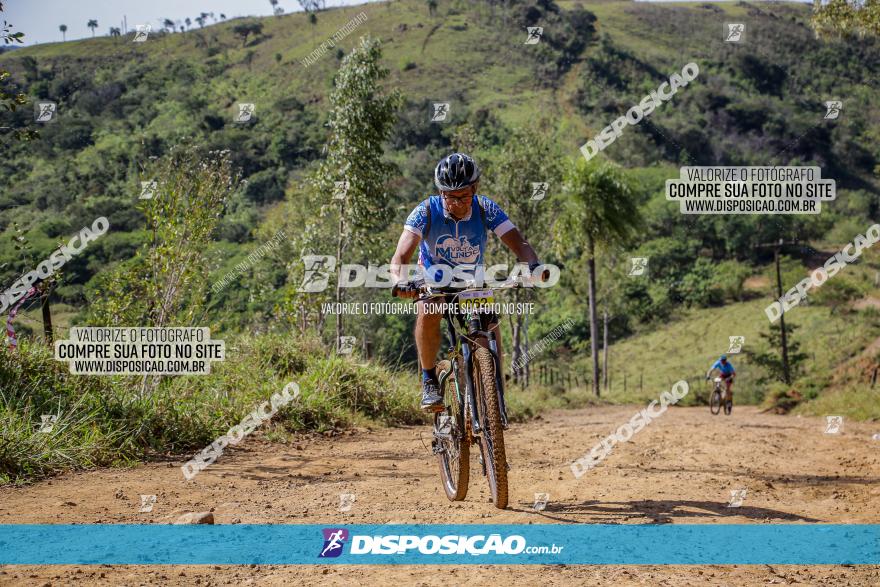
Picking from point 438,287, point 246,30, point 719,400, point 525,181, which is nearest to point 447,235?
point 438,287

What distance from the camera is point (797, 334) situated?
64.5 m

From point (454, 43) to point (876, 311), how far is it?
4500 inches

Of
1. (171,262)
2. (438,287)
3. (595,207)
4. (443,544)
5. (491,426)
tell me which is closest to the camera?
(443,544)

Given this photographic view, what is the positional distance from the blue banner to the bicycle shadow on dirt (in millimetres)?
344

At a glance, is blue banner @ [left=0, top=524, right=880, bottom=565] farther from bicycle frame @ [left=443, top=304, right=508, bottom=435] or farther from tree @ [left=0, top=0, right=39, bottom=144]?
tree @ [left=0, top=0, right=39, bottom=144]

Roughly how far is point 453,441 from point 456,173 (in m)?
2.38

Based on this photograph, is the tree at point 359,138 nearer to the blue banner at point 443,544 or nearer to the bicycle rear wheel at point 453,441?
the bicycle rear wheel at point 453,441

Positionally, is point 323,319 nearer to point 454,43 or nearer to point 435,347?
point 435,347

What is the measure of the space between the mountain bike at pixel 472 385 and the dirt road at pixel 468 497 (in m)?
0.39

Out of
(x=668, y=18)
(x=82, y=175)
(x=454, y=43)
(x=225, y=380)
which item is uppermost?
(x=668, y=18)

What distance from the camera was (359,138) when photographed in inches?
824

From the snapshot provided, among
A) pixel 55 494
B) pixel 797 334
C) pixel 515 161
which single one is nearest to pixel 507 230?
pixel 55 494

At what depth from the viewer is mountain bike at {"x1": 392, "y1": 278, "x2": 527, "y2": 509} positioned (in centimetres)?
582

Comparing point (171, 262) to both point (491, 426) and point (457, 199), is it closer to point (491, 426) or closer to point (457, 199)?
point (457, 199)
